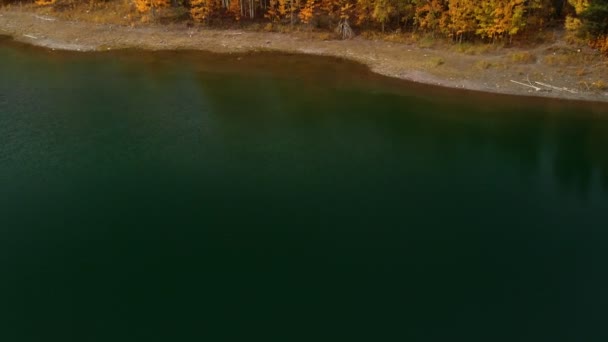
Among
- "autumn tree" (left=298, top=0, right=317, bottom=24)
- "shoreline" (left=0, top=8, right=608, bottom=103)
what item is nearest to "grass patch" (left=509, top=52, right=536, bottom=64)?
"shoreline" (left=0, top=8, right=608, bottom=103)

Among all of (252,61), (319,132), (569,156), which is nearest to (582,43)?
(569,156)

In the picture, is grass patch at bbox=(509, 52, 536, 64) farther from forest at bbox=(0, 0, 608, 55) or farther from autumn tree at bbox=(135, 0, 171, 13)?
autumn tree at bbox=(135, 0, 171, 13)

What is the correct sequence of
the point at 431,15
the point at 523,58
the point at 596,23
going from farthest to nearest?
1. the point at 431,15
2. the point at 523,58
3. the point at 596,23

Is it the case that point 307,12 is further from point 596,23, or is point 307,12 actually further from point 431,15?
point 596,23

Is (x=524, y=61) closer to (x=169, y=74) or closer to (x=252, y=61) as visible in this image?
(x=252, y=61)

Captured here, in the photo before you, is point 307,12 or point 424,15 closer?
point 424,15

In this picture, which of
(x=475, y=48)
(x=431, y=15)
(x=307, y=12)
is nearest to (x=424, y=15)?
(x=431, y=15)
